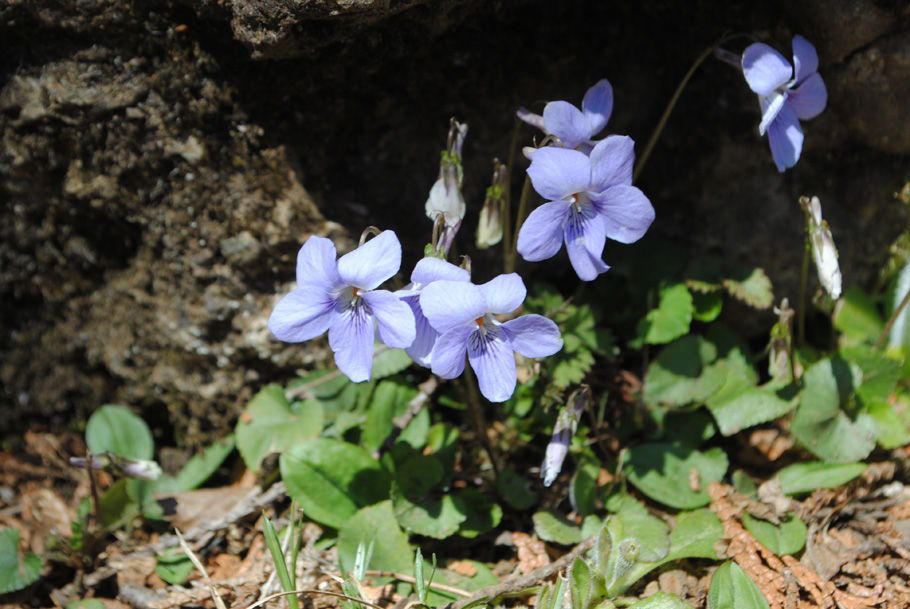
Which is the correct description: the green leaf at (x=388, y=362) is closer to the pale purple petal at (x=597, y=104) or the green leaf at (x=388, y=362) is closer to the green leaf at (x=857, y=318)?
the pale purple petal at (x=597, y=104)

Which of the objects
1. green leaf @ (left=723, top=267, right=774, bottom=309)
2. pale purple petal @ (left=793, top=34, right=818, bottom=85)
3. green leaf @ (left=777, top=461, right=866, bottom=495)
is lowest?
green leaf @ (left=777, top=461, right=866, bottom=495)

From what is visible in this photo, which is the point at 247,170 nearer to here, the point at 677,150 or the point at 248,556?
the point at 248,556

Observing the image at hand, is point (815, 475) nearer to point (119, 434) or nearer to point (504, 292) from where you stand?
point (504, 292)

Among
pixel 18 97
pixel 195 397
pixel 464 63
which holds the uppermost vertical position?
pixel 18 97

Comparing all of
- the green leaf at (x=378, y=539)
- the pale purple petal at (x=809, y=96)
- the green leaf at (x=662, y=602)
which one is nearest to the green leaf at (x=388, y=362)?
the green leaf at (x=378, y=539)

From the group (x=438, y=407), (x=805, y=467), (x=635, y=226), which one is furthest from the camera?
(x=438, y=407)

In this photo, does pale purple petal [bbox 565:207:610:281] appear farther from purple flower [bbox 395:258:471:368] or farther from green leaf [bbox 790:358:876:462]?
green leaf [bbox 790:358:876:462]

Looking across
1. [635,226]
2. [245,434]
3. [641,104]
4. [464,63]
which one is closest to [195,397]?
[245,434]

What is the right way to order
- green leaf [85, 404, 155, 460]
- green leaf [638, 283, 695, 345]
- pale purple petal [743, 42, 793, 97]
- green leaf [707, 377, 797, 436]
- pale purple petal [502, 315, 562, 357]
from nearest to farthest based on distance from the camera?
pale purple petal [502, 315, 562, 357] < pale purple petal [743, 42, 793, 97] < green leaf [707, 377, 797, 436] < green leaf [638, 283, 695, 345] < green leaf [85, 404, 155, 460]

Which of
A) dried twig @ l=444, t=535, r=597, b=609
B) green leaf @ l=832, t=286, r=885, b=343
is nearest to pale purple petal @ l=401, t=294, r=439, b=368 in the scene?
dried twig @ l=444, t=535, r=597, b=609
